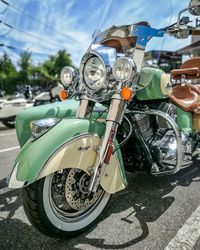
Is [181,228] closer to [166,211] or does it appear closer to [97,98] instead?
[166,211]

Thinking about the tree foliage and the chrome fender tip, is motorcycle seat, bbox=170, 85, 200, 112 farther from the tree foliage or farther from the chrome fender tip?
the tree foliage

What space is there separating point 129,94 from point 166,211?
3.80 feet

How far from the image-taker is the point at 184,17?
8.25 ft

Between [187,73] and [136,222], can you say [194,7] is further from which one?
[136,222]

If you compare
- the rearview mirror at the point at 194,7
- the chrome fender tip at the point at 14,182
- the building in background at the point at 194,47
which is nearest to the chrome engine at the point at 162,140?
the rearview mirror at the point at 194,7

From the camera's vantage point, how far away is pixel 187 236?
7.06ft

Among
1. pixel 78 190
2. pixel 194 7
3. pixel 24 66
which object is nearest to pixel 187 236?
pixel 78 190

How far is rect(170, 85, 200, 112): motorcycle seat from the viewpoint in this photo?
3123 millimetres

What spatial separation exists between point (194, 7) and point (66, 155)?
1571 mm

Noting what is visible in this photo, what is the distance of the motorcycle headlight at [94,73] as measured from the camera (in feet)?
7.02

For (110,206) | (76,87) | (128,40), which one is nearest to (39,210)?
(110,206)

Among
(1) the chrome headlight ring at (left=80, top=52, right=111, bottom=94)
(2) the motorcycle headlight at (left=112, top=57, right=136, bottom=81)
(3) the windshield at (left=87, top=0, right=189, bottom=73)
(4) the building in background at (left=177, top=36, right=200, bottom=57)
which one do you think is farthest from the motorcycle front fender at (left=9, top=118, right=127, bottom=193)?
(4) the building in background at (left=177, top=36, right=200, bottom=57)

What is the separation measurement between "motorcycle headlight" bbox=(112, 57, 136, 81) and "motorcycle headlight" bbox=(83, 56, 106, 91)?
9 cm

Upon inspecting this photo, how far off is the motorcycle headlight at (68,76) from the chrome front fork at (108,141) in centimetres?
50
